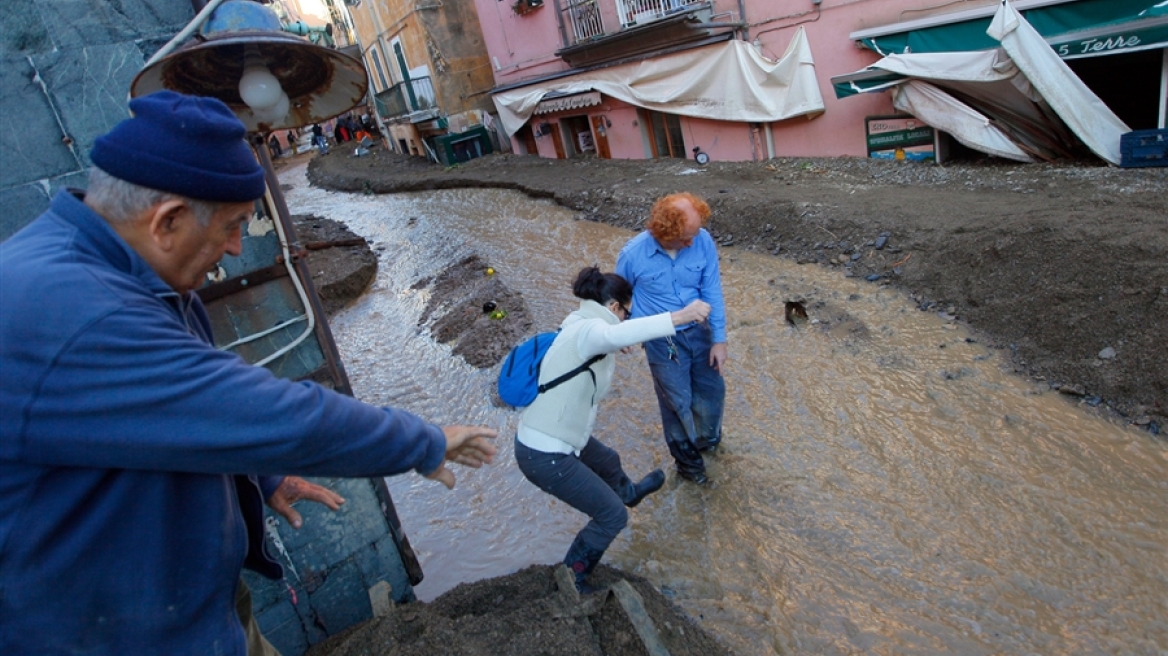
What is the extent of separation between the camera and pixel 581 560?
10.4 ft

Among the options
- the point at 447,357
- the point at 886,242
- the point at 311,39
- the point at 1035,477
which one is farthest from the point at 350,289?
the point at 1035,477

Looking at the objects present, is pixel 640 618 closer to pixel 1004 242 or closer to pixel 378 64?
pixel 1004 242

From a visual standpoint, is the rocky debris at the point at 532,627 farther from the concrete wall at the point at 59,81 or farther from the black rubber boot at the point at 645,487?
the concrete wall at the point at 59,81

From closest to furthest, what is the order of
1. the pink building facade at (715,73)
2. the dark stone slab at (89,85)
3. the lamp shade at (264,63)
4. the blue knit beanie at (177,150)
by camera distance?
the blue knit beanie at (177,150), the lamp shade at (264,63), the dark stone slab at (89,85), the pink building facade at (715,73)

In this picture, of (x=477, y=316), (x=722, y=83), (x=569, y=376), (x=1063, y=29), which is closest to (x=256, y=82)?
(x=569, y=376)

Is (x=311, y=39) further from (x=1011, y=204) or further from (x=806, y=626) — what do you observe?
(x=1011, y=204)

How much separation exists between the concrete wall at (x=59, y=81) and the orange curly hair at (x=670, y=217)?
235 cm

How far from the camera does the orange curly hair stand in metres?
3.57

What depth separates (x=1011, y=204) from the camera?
7.05 meters

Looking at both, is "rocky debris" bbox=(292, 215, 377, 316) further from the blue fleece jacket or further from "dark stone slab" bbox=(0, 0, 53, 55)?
the blue fleece jacket

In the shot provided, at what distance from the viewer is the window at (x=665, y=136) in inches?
591

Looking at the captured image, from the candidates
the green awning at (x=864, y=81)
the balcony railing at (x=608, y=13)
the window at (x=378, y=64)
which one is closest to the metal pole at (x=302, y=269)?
the green awning at (x=864, y=81)

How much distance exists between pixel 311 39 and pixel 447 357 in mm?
5436

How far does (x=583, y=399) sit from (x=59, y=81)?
2355mm
